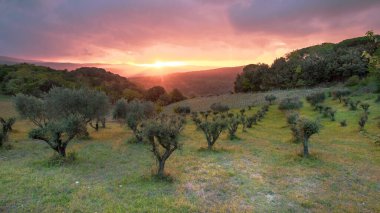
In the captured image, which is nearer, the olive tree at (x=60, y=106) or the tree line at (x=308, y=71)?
the olive tree at (x=60, y=106)

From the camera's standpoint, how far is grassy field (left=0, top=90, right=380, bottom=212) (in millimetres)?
16406

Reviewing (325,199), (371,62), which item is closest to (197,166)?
(325,199)

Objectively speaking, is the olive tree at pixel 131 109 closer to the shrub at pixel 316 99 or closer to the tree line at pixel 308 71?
the shrub at pixel 316 99

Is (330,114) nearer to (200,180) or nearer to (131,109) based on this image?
(131,109)

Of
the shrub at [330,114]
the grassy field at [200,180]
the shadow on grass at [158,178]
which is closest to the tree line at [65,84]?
the grassy field at [200,180]

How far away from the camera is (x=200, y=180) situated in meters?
20.9

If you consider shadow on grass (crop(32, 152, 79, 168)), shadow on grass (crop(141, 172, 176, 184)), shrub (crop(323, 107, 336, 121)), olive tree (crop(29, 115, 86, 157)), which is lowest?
shrub (crop(323, 107, 336, 121))

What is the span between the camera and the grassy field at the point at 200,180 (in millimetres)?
16406

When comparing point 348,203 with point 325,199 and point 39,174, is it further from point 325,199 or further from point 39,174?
point 39,174

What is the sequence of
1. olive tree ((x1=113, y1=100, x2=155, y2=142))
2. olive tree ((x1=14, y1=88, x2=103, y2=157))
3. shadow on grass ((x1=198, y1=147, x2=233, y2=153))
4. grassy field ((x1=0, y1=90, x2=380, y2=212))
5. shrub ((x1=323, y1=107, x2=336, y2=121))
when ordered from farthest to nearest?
1. shrub ((x1=323, y1=107, x2=336, y2=121))
2. olive tree ((x1=113, y1=100, x2=155, y2=142))
3. olive tree ((x1=14, y1=88, x2=103, y2=157))
4. shadow on grass ((x1=198, y1=147, x2=233, y2=153))
5. grassy field ((x1=0, y1=90, x2=380, y2=212))

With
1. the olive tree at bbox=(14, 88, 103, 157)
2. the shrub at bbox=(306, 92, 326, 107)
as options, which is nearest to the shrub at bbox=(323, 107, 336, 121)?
the shrub at bbox=(306, 92, 326, 107)

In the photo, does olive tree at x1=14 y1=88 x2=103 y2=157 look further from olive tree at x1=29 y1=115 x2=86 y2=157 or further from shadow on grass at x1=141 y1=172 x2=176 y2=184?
shadow on grass at x1=141 y1=172 x2=176 y2=184

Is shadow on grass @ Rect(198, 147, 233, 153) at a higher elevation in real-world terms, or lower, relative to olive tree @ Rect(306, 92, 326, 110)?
lower

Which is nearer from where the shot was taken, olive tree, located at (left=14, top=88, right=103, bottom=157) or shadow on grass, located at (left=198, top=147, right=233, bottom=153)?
shadow on grass, located at (left=198, top=147, right=233, bottom=153)
